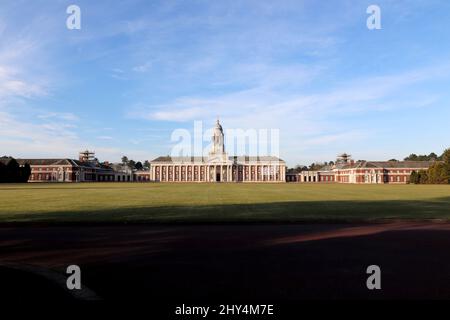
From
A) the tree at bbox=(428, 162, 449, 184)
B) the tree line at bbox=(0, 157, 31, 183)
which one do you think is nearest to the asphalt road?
the tree line at bbox=(0, 157, 31, 183)

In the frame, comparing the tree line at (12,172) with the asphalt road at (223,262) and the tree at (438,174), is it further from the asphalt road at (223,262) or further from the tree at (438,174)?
the tree at (438,174)

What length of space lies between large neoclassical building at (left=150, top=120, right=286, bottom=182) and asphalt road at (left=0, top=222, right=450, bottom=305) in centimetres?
14986

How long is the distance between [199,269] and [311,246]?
4553 millimetres

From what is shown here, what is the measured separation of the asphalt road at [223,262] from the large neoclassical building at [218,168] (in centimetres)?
14986

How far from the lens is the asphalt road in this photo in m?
7.71

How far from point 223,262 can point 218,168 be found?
156989 millimetres

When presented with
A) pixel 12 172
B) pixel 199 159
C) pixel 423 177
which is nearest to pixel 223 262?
pixel 12 172

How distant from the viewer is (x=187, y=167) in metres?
171

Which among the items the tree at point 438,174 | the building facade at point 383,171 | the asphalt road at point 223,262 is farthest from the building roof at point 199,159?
the asphalt road at point 223,262

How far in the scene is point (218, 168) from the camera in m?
167

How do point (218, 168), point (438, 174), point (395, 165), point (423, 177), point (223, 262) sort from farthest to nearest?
1. point (218, 168)
2. point (395, 165)
3. point (423, 177)
4. point (438, 174)
5. point (223, 262)

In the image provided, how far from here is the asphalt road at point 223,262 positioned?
7.71 meters

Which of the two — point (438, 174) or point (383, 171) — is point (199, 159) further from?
point (438, 174)

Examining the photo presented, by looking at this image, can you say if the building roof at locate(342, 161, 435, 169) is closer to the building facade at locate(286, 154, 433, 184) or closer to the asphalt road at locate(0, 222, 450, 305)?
the building facade at locate(286, 154, 433, 184)
